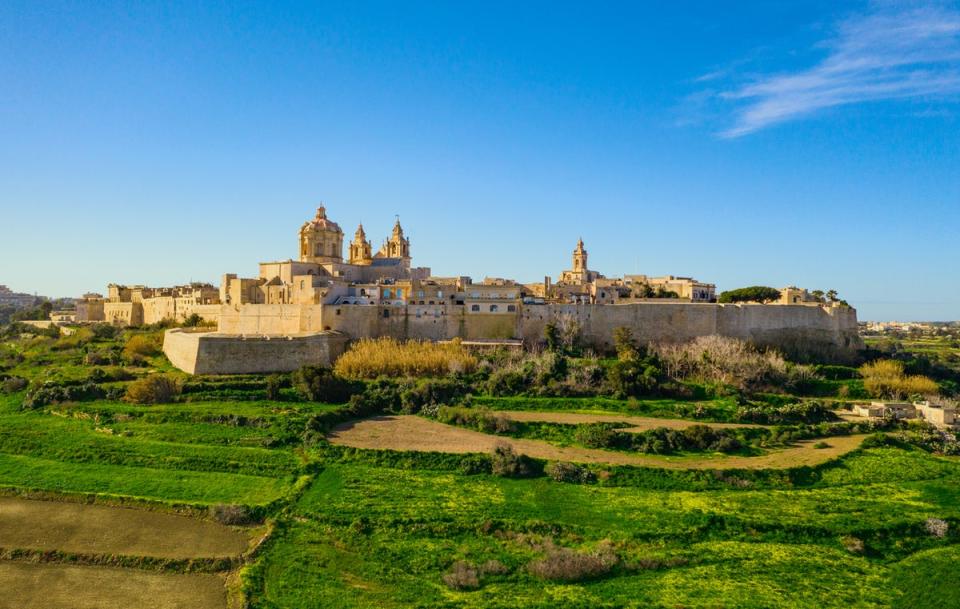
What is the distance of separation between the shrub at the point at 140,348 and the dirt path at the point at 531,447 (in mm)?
15093

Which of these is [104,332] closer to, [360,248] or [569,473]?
[360,248]

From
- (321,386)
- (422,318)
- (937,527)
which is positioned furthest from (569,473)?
(422,318)

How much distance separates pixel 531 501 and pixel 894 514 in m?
9.24

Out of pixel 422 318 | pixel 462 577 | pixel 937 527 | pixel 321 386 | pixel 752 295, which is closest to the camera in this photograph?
pixel 462 577

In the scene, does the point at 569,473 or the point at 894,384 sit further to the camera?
the point at 894,384

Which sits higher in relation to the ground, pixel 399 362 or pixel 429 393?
pixel 399 362

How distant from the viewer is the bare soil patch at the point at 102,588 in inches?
528

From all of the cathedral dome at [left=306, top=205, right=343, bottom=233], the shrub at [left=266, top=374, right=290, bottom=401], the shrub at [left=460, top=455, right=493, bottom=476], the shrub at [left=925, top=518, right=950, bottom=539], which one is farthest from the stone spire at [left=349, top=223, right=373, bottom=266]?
the shrub at [left=925, top=518, right=950, bottom=539]

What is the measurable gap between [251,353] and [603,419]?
15038 millimetres

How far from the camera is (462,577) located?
1384 centimetres

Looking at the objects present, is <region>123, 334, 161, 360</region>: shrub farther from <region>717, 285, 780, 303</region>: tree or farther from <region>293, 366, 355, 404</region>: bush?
<region>717, 285, 780, 303</region>: tree

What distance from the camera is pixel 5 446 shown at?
21953mm

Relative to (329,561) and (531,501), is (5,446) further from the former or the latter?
(531,501)

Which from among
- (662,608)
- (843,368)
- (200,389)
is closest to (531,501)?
(662,608)
